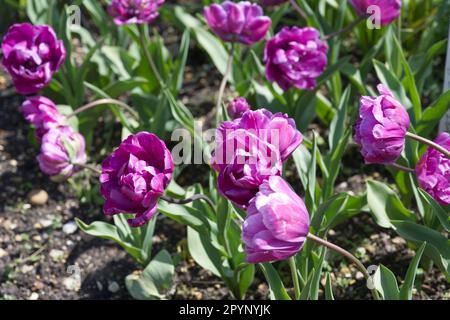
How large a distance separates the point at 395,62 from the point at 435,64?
0.51 meters

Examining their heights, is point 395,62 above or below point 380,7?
below

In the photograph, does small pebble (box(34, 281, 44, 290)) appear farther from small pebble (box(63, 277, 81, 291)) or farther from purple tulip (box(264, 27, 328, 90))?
purple tulip (box(264, 27, 328, 90))

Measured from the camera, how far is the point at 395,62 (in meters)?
2.25

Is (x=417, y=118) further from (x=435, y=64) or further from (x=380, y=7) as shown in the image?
(x=435, y=64)

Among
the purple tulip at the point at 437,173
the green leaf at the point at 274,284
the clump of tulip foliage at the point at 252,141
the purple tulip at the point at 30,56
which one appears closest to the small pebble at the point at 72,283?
the clump of tulip foliage at the point at 252,141

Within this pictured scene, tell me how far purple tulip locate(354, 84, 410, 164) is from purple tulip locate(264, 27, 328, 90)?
20.2 inches

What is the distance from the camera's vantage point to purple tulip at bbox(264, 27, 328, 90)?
78.5 inches

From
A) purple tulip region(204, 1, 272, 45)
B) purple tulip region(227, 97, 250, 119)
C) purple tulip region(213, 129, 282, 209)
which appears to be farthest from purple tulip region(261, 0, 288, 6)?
purple tulip region(213, 129, 282, 209)

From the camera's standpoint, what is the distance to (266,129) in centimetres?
136

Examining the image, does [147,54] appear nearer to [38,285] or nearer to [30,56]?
[30,56]

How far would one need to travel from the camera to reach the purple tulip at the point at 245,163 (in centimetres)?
132
